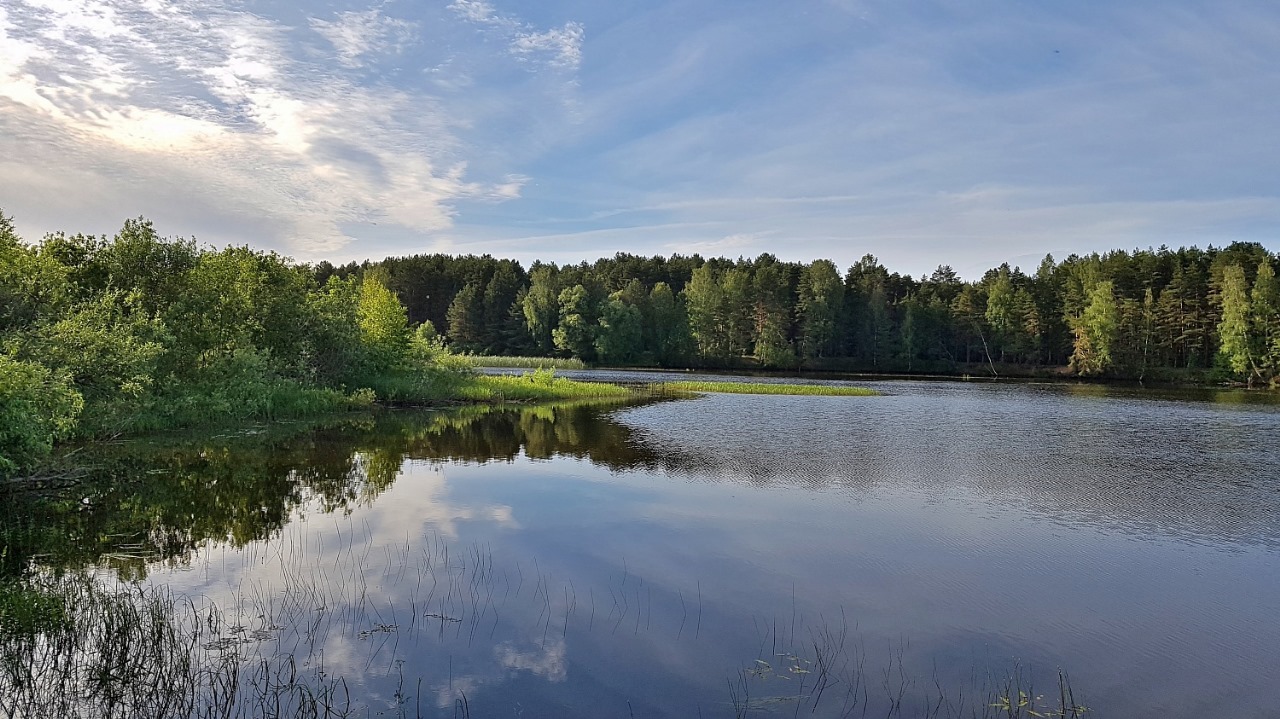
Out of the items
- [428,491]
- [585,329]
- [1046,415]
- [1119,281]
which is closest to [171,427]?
[428,491]

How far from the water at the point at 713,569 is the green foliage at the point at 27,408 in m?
1.59

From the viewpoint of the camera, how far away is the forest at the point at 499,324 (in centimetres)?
1786

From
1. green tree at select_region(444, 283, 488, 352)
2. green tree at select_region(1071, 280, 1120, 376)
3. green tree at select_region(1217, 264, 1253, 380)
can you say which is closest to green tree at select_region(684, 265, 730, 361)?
green tree at select_region(444, 283, 488, 352)

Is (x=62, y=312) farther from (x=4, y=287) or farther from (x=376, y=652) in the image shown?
(x=376, y=652)

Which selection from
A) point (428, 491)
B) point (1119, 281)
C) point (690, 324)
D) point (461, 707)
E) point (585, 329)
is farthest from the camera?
point (690, 324)

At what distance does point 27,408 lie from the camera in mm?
12062

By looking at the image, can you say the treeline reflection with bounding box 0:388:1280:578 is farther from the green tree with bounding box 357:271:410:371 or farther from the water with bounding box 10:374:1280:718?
the green tree with bounding box 357:271:410:371

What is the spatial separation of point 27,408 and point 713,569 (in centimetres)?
1149

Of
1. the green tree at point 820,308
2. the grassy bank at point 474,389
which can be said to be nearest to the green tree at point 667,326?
the green tree at point 820,308

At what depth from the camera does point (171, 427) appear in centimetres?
2339

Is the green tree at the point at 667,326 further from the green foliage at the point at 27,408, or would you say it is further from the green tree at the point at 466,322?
the green foliage at the point at 27,408

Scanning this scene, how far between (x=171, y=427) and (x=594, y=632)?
20.8 meters

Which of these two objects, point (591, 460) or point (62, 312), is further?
point (591, 460)

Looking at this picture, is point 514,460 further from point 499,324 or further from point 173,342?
point 499,324
